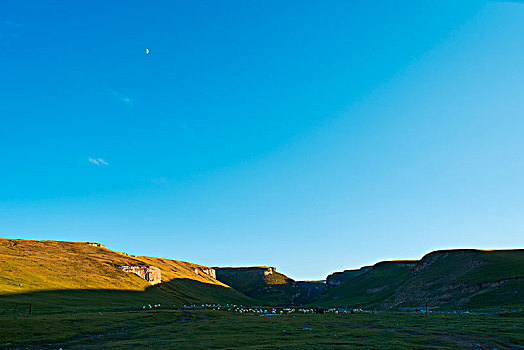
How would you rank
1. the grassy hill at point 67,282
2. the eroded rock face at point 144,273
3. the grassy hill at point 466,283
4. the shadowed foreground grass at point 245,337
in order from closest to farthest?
the shadowed foreground grass at point 245,337, the grassy hill at point 466,283, the grassy hill at point 67,282, the eroded rock face at point 144,273

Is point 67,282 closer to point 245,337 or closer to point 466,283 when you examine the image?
point 245,337

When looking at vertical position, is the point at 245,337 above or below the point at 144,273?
below

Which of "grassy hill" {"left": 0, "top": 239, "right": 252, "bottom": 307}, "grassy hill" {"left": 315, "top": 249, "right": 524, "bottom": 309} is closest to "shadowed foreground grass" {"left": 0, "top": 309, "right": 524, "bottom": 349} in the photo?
"grassy hill" {"left": 0, "top": 239, "right": 252, "bottom": 307}

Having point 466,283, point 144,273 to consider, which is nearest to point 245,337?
point 466,283

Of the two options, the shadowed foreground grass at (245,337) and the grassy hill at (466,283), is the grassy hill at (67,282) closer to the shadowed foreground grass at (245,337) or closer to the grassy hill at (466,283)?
the shadowed foreground grass at (245,337)

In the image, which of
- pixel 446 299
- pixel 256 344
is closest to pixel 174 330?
pixel 256 344

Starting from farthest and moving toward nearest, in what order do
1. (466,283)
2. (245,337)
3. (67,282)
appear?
(67,282) → (466,283) → (245,337)

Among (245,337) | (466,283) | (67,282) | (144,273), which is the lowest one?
(245,337)

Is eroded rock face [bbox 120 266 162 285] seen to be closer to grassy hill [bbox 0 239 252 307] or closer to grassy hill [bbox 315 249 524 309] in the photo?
grassy hill [bbox 0 239 252 307]

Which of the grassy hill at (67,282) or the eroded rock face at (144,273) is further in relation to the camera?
the eroded rock face at (144,273)

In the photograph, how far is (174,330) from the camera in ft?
175

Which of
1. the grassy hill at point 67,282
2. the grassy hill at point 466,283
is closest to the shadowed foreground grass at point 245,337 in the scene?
→ the grassy hill at point 67,282

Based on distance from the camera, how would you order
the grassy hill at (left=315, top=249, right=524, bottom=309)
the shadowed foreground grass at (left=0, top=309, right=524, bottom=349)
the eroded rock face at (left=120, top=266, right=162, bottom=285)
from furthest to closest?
the eroded rock face at (left=120, top=266, right=162, bottom=285)
the grassy hill at (left=315, top=249, right=524, bottom=309)
the shadowed foreground grass at (left=0, top=309, right=524, bottom=349)

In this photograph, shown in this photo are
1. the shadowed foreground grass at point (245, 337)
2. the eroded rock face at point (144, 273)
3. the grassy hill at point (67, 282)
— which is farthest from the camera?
the eroded rock face at point (144, 273)
